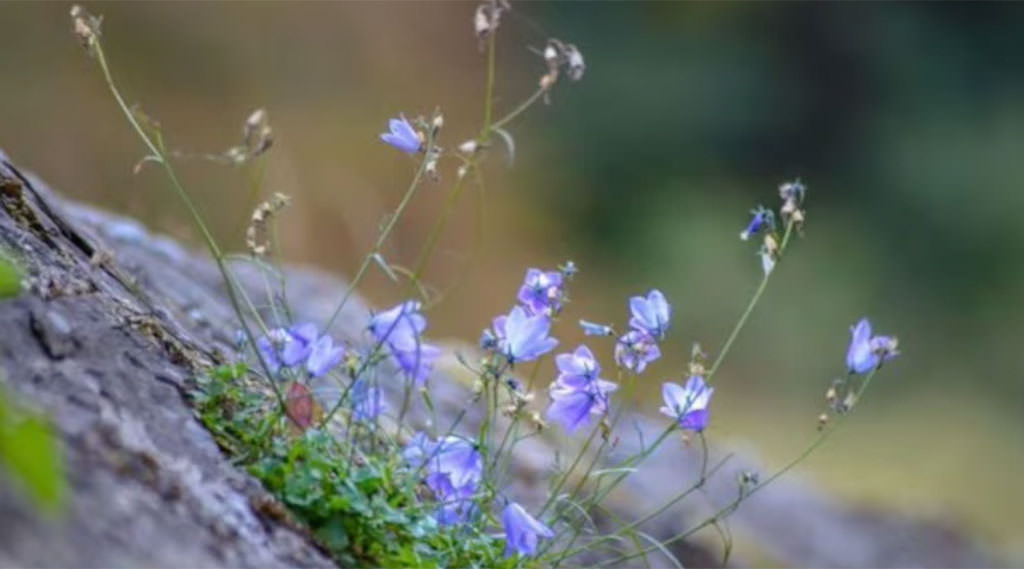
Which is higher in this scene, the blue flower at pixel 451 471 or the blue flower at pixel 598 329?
the blue flower at pixel 598 329

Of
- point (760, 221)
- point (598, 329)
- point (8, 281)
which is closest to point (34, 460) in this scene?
point (8, 281)

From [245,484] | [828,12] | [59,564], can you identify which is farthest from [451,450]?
[828,12]

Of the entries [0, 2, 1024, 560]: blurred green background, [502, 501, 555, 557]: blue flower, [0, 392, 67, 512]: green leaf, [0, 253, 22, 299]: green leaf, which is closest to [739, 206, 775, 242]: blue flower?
[502, 501, 555, 557]: blue flower

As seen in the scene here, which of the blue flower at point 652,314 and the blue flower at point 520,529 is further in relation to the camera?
A: the blue flower at point 652,314

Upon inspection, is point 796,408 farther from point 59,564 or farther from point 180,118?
point 59,564

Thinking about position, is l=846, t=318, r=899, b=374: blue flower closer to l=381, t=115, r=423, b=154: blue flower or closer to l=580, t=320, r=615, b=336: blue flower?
l=580, t=320, r=615, b=336: blue flower

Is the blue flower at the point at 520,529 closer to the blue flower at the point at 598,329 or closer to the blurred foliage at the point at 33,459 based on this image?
the blue flower at the point at 598,329

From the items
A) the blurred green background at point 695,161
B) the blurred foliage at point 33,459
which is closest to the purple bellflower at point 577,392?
the blurred foliage at point 33,459
